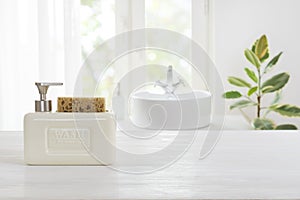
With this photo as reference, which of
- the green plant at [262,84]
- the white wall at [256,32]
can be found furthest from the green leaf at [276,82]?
the white wall at [256,32]

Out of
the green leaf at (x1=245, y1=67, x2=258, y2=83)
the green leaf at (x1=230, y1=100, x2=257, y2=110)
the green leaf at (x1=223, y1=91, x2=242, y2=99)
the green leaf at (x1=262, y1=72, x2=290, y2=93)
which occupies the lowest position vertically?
the green leaf at (x1=230, y1=100, x2=257, y2=110)

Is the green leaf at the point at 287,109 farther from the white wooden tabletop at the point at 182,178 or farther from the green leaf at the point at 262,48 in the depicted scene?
the white wooden tabletop at the point at 182,178

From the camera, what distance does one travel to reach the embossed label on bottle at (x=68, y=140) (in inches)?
36.8

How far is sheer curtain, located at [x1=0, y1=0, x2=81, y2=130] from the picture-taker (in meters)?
1.85

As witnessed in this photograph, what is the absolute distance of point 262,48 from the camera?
2463mm

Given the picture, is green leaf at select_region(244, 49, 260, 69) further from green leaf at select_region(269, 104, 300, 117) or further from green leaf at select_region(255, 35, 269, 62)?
green leaf at select_region(269, 104, 300, 117)

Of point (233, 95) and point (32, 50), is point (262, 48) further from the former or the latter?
point (32, 50)

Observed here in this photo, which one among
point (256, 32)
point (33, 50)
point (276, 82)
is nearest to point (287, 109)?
point (276, 82)

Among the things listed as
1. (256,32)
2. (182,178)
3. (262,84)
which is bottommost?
(182,178)

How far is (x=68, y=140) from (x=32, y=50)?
3.73 feet

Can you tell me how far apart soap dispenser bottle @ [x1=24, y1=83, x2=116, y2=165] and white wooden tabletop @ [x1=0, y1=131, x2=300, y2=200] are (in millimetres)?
19

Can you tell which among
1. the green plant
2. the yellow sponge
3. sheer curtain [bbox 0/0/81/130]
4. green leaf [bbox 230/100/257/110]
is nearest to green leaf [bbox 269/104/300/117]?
the green plant

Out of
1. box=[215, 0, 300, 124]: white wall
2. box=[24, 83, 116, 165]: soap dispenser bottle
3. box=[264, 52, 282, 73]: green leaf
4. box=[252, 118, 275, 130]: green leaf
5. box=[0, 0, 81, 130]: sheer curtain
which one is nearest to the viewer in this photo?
box=[24, 83, 116, 165]: soap dispenser bottle

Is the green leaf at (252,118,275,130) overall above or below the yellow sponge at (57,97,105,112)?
below
